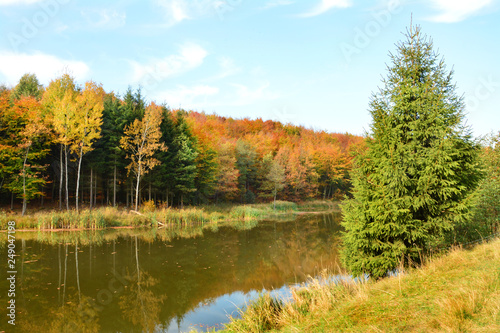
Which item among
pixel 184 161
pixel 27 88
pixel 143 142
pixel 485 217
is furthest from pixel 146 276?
pixel 27 88

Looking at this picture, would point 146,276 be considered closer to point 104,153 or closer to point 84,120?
point 84,120

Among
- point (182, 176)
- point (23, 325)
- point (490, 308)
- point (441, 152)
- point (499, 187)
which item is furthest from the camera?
point (182, 176)

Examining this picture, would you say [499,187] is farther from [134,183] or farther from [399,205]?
[134,183]

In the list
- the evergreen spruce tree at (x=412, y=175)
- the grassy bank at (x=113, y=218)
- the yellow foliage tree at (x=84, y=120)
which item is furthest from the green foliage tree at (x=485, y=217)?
the yellow foliage tree at (x=84, y=120)

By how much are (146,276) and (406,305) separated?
895 centimetres

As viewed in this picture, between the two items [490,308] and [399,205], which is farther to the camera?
[399,205]

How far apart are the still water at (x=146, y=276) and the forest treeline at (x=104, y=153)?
8980 millimetres

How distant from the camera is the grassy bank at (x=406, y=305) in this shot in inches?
174

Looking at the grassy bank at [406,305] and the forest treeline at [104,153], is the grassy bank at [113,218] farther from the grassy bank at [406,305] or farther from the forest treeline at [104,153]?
the grassy bank at [406,305]

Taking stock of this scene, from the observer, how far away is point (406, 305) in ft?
17.4

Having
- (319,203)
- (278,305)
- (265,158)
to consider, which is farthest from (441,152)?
(319,203)

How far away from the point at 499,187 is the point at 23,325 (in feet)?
48.8

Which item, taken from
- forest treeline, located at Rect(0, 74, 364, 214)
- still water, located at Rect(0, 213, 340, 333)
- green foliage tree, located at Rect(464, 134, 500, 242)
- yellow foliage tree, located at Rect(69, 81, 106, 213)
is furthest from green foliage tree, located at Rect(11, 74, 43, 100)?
green foliage tree, located at Rect(464, 134, 500, 242)

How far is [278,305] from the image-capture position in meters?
6.42
